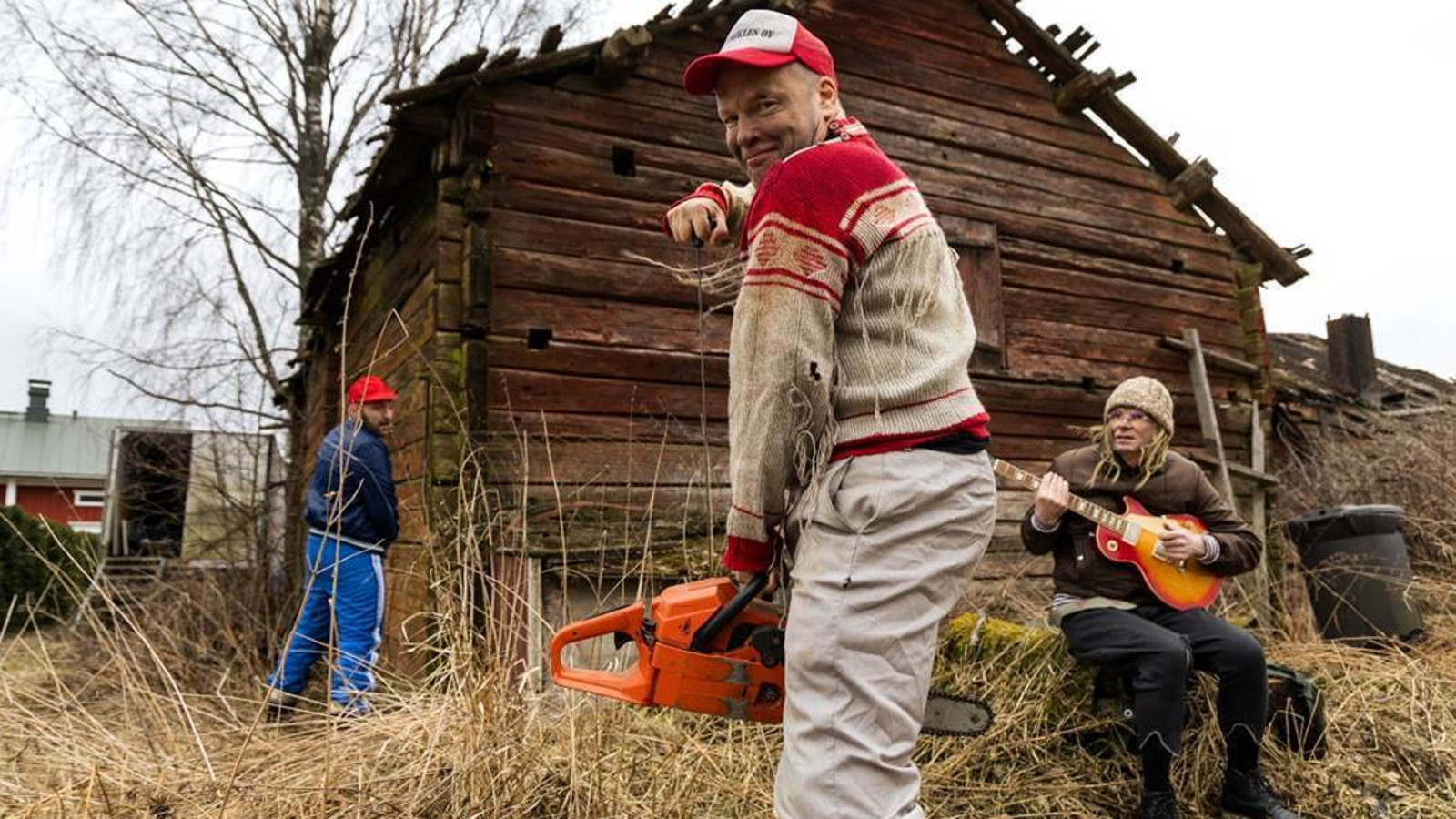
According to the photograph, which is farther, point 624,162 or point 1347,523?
point 624,162

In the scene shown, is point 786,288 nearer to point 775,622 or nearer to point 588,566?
point 775,622

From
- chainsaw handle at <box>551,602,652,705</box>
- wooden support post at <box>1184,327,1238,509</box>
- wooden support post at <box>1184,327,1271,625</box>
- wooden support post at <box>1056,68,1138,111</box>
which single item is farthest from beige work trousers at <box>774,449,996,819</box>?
wooden support post at <box>1056,68,1138,111</box>

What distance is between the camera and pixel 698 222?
2014 mm

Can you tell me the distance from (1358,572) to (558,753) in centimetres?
482

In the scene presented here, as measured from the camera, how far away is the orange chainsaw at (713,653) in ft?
6.07

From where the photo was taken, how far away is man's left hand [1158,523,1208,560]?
343 centimetres

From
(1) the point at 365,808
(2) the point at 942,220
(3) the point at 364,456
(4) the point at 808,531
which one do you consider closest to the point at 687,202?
(4) the point at 808,531

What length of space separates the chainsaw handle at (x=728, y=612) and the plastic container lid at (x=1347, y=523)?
5.30 meters

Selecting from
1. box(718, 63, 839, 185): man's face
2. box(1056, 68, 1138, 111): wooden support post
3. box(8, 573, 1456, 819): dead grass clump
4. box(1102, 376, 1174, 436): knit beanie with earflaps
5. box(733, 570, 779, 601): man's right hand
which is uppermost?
box(1056, 68, 1138, 111): wooden support post

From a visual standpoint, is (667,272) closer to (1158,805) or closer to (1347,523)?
(1158,805)

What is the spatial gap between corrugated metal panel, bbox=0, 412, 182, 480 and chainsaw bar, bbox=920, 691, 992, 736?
117 ft

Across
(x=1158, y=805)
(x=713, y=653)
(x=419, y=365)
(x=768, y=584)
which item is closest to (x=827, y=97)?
(x=768, y=584)

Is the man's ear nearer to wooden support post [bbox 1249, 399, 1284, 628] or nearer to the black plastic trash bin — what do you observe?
the black plastic trash bin

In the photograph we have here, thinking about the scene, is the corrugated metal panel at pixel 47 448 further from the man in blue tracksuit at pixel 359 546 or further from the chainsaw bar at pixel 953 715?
the chainsaw bar at pixel 953 715
